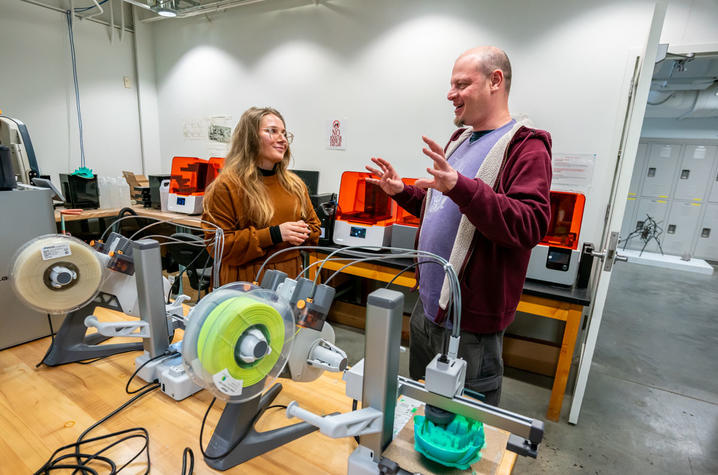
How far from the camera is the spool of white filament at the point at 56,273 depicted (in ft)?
3.05

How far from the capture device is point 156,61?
174 inches

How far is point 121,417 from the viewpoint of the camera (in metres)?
0.85

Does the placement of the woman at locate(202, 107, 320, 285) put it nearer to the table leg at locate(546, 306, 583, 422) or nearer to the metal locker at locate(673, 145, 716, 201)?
the table leg at locate(546, 306, 583, 422)

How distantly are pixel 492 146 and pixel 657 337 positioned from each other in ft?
10.5

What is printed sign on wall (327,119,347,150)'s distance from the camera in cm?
333

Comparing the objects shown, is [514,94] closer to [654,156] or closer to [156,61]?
[156,61]

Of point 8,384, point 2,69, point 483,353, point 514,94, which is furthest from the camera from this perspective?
point 2,69

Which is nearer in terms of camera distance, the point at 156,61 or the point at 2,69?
the point at 2,69

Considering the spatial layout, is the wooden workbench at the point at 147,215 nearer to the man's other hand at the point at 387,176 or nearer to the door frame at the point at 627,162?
the man's other hand at the point at 387,176

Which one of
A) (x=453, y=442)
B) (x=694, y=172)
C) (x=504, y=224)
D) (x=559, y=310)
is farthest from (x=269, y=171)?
(x=694, y=172)

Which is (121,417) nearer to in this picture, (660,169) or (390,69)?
(390,69)

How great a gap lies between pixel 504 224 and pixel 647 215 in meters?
7.12

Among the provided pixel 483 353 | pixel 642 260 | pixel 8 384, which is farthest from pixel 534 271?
pixel 642 260

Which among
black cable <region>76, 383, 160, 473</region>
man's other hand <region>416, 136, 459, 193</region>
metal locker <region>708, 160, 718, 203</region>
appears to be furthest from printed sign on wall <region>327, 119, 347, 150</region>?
metal locker <region>708, 160, 718, 203</region>
